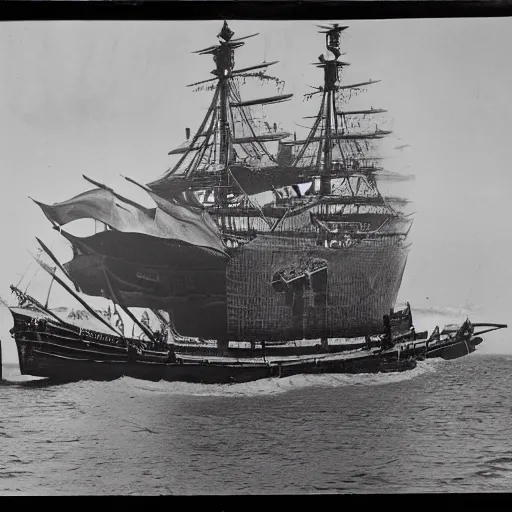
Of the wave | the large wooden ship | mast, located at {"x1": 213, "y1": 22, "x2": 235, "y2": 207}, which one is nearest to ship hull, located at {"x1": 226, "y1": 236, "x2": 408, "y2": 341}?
the large wooden ship

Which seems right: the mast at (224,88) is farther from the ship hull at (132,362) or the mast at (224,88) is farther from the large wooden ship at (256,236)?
the ship hull at (132,362)

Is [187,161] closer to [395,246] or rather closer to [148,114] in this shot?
[148,114]

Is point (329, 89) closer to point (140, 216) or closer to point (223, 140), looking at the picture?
point (223, 140)

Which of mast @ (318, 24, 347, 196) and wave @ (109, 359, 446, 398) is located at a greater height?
mast @ (318, 24, 347, 196)

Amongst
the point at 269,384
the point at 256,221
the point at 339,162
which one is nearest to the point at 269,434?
the point at 269,384

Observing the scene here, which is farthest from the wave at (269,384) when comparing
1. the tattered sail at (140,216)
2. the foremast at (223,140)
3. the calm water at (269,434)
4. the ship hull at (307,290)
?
the foremast at (223,140)

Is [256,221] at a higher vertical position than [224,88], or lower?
lower

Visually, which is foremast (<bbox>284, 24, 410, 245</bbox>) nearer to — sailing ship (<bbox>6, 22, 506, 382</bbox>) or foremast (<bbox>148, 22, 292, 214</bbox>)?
sailing ship (<bbox>6, 22, 506, 382</bbox>)
